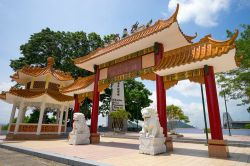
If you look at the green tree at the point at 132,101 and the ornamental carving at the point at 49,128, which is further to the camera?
the green tree at the point at 132,101

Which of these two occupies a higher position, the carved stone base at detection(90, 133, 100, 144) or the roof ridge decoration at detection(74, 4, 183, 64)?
the roof ridge decoration at detection(74, 4, 183, 64)

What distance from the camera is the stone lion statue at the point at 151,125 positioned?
716 cm

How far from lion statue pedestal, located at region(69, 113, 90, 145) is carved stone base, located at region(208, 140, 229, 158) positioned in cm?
706

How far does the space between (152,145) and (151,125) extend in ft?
2.52

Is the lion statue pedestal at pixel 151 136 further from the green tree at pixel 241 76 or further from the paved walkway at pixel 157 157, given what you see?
the green tree at pixel 241 76

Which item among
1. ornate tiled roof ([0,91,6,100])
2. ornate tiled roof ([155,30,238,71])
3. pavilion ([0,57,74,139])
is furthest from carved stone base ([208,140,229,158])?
ornate tiled roof ([0,91,6,100])

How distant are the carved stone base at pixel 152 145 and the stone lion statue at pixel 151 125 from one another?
16 centimetres

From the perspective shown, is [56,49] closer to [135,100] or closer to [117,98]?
[117,98]

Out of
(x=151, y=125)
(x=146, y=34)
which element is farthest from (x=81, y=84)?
(x=151, y=125)

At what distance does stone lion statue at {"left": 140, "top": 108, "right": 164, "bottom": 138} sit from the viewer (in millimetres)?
7156

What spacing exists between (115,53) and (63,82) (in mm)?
9027

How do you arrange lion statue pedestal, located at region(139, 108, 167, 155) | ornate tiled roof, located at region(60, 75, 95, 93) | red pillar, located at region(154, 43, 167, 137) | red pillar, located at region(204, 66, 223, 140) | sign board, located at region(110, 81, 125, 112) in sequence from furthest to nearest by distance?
sign board, located at region(110, 81, 125, 112) → ornate tiled roof, located at region(60, 75, 95, 93) → red pillar, located at region(154, 43, 167, 137) → lion statue pedestal, located at region(139, 108, 167, 155) → red pillar, located at region(204, 66, 223, 140)

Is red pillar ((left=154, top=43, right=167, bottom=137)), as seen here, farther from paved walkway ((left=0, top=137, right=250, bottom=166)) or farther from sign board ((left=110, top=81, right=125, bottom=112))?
sign board ((left=110, top=81, right=125, bottom=112))

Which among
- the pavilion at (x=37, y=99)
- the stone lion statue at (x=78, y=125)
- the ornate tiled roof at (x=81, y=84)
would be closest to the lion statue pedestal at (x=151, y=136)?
the stone lion statue at (x=78, y=125)
